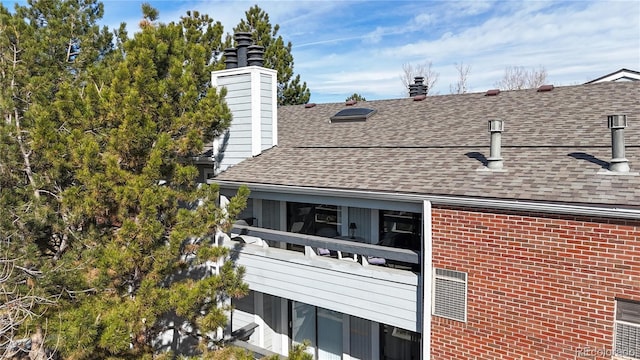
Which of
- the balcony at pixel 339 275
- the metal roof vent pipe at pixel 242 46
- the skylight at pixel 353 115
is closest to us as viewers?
the balcony at pixel 339 275

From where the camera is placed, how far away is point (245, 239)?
9664 mm

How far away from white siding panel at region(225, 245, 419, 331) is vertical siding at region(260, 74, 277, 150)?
2.69 meters

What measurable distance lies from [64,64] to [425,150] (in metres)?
8.29

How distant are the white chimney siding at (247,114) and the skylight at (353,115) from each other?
204cm

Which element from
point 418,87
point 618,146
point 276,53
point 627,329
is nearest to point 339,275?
point 627,329

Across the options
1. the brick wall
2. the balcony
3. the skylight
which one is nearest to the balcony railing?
the balcony

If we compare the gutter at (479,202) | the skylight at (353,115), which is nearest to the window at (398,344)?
the gutter at (479,202)

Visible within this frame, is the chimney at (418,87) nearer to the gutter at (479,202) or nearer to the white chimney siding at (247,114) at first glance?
the white chimney siding at (247,114)

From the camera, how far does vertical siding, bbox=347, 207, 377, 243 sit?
857 centimetres

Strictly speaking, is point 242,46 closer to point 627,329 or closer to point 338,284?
point 338,284

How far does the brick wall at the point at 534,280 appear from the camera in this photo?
5.27 meters

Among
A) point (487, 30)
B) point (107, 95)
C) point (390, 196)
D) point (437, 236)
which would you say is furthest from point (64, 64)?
point (487, 30)

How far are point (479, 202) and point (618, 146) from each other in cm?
189

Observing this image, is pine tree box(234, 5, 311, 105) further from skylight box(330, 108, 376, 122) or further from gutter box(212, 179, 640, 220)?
gutter box(212, 179, 640, 220)
